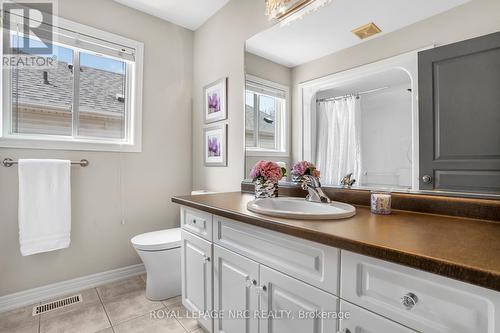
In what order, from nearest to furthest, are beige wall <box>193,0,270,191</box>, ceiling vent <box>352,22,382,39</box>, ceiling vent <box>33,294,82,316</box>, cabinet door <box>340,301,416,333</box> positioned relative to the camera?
cabinet door <box>340,301,416,333</box>
ceiling vent <box>352,22,382,39</box>
ceiling vent <box>33,294,82,316</box>
beige wall <box>193,0,270,191</box>

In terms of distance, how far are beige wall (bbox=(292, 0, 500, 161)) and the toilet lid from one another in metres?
1.55

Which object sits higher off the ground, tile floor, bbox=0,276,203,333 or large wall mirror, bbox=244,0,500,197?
large wall mirror, bbox=244,0,500,197

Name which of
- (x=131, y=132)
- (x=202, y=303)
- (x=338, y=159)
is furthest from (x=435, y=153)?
(x=131, y=132)

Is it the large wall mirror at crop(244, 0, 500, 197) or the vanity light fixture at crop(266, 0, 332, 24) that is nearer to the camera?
the large wall mirror at crop(244, 0, 500, 197)

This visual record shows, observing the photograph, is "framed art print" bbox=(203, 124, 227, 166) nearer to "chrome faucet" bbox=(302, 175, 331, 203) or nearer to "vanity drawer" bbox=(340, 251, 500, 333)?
"chrome faucet" bbox=(302, 175, 331, 203)

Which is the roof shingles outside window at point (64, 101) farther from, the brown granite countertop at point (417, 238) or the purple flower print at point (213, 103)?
the brown granite countertop at point (417, 238)

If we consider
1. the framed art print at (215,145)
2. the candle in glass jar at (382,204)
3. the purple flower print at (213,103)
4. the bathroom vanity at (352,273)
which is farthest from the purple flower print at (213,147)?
the candle in glass jar at (382,204)

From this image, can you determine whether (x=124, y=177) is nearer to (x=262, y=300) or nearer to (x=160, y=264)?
(x=160, y=264)

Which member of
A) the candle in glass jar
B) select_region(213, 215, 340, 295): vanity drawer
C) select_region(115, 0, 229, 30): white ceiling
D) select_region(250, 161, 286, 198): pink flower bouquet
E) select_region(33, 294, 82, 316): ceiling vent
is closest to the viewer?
select_region(213, 215, 340, 295): vanity drawer

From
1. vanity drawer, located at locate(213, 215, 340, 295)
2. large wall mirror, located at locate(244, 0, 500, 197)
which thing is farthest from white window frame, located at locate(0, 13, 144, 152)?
vanity drawer, located at locate(213, 215, 340, 295)

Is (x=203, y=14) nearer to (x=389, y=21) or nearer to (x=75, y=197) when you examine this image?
(x=389, y=21)

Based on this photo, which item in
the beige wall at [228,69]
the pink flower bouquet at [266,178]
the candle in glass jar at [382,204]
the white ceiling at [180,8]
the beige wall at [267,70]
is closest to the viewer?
the candle in glass jar at [382,204]

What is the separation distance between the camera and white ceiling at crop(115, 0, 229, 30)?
2.31 meters

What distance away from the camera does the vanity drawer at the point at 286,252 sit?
83 cm
